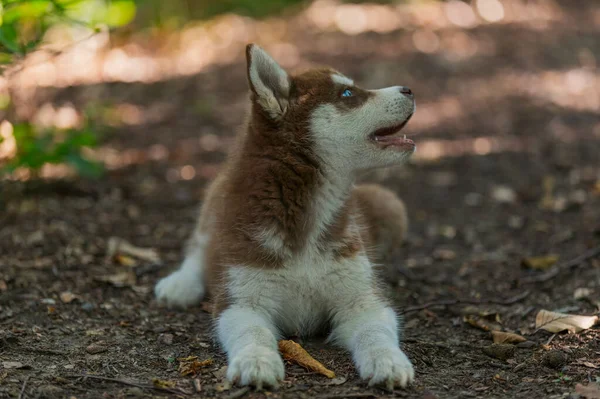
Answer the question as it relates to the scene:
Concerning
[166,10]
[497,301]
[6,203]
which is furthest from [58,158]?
[166,10]

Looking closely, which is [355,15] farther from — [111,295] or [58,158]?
[111,295]

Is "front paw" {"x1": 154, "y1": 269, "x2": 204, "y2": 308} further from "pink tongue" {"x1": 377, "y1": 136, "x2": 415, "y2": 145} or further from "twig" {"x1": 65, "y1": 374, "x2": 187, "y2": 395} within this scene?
"pink tongue" {"x1": 377, "y1": 136, "x2": 415, "y2": 145}

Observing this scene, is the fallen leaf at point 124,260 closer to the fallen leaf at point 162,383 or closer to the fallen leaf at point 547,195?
the fallen leaf at point 162,383

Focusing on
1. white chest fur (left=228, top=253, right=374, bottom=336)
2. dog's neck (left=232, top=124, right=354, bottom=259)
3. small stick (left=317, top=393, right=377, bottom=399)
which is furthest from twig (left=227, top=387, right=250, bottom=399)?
dog's neck (left=232, top=124, right=354, bottom=259)

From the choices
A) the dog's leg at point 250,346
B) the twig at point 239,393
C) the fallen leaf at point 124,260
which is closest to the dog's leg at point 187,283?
the fallen leaf at point 124,260

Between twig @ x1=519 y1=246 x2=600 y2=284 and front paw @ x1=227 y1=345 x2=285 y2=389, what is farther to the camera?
twig @ x1=519 y1=246 x2=600 y2=284

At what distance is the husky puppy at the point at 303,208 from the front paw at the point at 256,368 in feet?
1.09

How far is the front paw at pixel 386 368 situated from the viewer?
3.61 metres

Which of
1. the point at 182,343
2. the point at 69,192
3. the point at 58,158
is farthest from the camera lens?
the point at 69,192

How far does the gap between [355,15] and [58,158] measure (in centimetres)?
819

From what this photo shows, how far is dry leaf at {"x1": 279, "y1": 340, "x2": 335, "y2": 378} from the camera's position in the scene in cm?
381

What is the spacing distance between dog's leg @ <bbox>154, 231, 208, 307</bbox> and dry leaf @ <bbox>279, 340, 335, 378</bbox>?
1.28 m

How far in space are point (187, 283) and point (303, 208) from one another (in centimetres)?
135

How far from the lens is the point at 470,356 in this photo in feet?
13.8
